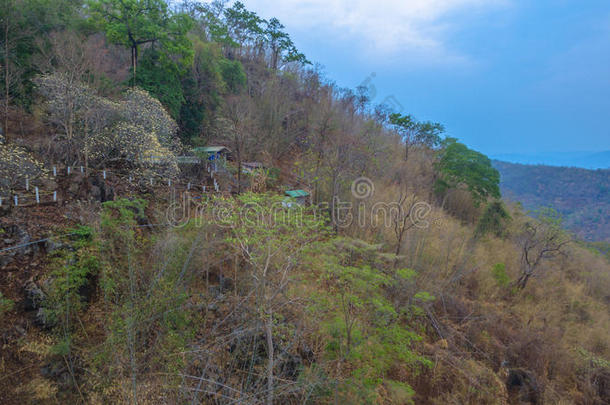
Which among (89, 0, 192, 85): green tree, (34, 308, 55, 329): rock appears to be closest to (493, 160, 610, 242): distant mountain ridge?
(89, 0, 192, 85): green tree

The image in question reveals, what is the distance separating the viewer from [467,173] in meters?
13.0

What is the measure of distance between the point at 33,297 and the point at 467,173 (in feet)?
50.5

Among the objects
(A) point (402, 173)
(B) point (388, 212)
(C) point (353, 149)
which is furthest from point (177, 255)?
(A) point (402, 173)

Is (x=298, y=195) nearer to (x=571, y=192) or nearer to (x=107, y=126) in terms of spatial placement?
(x=107, y=126)

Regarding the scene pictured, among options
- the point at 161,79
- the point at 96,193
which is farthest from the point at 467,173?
the point at 96,193

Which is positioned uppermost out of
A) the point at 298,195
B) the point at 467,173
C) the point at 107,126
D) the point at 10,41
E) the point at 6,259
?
the point at 10,41

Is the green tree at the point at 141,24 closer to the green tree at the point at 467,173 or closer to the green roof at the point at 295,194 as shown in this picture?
the green roof at the point at 295,194

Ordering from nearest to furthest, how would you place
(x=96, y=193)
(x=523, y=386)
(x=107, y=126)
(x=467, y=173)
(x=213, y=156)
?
1. (x=523, y=386)
2. (x=96, y=193)
3. (x=107, y=126)
4. (x=213, y=156)
5. (x=467, y=173)

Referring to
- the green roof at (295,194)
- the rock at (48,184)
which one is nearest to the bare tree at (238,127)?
the green roof at (295,194)

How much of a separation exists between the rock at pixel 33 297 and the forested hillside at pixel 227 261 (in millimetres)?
40

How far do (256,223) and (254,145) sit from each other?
30.2ft

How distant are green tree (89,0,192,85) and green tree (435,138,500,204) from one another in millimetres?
12968

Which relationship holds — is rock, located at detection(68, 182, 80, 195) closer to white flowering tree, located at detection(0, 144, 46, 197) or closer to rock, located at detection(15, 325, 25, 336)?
white flowering tree, located at detection(0, 144, 46, 197)

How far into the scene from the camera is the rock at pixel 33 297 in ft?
16.0
